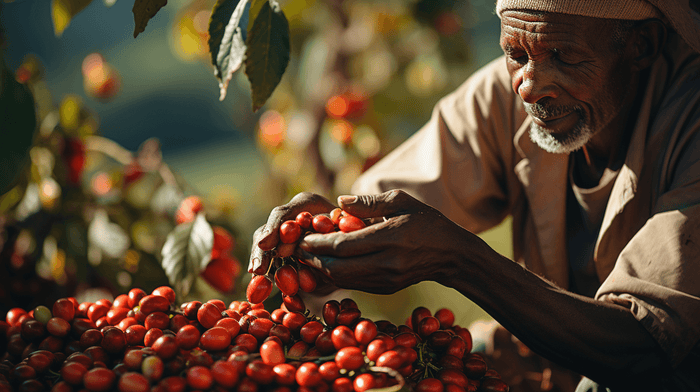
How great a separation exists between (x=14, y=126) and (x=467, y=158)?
1.11m

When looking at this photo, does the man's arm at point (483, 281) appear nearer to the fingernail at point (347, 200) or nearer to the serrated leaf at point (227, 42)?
the fingernail at point (347, 200)

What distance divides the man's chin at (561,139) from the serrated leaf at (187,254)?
2.59ft

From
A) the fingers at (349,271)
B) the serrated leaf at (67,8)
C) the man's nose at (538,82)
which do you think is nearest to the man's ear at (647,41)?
the man's nose at (538,82)

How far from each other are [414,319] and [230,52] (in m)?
0.60

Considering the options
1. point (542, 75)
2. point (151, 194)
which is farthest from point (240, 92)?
point (542, 75)

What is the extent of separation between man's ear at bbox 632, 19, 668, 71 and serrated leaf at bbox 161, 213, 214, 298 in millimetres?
1024

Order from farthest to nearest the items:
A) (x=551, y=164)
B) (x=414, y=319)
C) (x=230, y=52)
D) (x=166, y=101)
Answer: (x=166, y=101) < (x=551, y=164) < (x=230, y=52) < (x=414, y=319)

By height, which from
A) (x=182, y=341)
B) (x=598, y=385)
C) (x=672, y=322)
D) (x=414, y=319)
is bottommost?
(x=598, y=385)

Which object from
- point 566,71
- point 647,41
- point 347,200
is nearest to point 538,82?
point 566,71

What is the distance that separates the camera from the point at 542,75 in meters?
1.07

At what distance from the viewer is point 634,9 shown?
1062mm

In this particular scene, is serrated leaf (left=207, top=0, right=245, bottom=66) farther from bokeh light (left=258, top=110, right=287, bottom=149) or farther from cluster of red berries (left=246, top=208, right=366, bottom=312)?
bokeh light (left=258, top=110, right=287, bottom=149)

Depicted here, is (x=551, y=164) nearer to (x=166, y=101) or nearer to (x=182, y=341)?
(x=182, y=341)

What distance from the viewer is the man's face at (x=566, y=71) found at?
1044 millimetres
